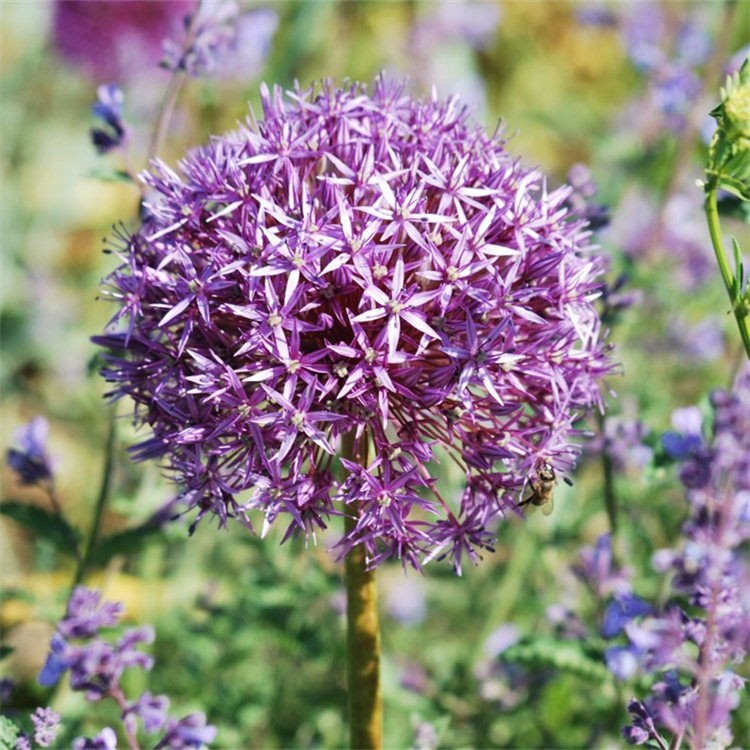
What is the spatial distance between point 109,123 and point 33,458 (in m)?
1.03

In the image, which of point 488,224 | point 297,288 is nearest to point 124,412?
point 297,288

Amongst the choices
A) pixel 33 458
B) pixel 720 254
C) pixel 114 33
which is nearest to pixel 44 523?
pixel 33 458

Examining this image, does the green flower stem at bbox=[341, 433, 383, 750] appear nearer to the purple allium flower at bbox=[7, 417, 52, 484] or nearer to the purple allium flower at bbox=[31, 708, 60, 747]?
the purple allium flower at bbox=[31, 708, 60, 747]

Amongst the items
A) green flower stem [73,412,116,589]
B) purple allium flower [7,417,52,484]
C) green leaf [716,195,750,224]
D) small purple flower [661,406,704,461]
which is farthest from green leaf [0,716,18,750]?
green leaf [716,195,750,224]

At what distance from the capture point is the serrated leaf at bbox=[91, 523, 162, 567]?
2.96 meters

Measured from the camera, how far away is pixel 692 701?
2068mm

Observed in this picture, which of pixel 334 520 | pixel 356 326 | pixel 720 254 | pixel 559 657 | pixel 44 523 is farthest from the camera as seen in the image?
pixel 334 520

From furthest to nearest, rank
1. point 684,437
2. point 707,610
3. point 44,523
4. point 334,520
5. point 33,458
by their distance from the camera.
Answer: point 334,520 < point 33,458 < point 44,523 < point 684,437 < point 707,610

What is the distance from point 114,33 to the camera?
643cm

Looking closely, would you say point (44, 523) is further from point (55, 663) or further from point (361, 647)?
point (361, 647)

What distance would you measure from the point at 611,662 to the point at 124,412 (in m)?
1.60

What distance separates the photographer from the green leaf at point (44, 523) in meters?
2.90

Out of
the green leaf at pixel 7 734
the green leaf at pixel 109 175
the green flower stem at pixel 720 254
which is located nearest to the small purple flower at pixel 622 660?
the green flower stem at pixel 720 254

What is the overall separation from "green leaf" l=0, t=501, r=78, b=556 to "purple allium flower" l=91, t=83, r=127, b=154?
1.06 meters
